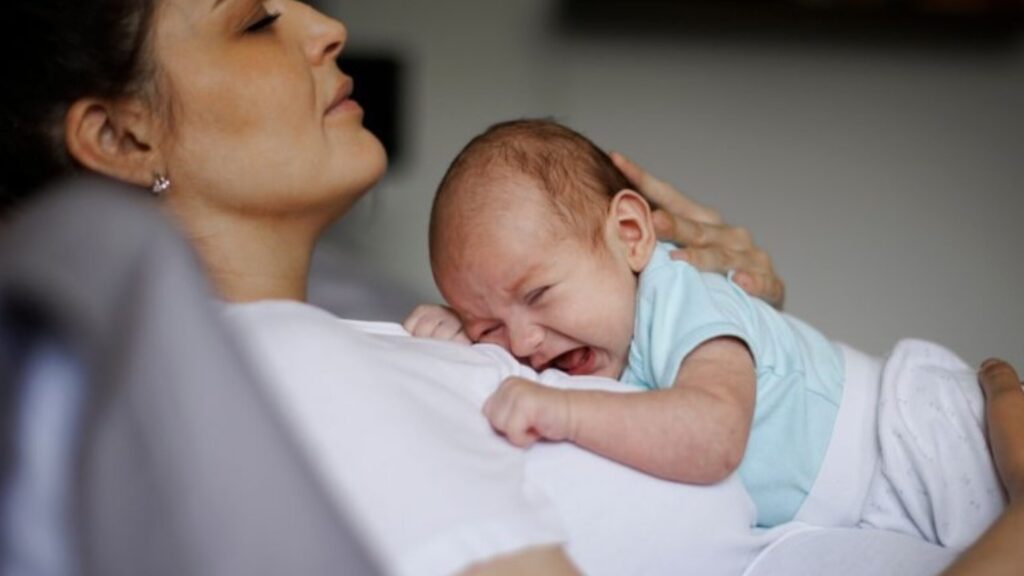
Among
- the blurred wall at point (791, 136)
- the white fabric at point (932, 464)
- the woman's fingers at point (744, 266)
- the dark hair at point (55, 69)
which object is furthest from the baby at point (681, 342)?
the blurred wall at point (791, 136)

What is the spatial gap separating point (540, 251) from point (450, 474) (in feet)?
1.30

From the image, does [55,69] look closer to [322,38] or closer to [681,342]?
[322,38]

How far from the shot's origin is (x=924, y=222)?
13.5 feet

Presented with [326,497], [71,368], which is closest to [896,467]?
[326,497]

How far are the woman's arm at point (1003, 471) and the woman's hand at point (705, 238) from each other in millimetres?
320

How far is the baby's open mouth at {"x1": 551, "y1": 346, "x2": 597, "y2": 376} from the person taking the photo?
1312 millimetres

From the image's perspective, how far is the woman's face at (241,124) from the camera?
4.32 ft

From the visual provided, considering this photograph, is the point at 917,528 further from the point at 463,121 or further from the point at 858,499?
the point at 463,121

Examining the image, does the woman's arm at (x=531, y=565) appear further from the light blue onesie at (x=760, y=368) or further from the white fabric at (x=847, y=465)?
the white fabric at (x=847, y=465)

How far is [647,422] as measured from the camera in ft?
3.59

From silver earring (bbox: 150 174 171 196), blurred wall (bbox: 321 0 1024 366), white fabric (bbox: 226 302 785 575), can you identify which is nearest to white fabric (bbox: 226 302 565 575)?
white fabric (bbox: 226 302 785 575)

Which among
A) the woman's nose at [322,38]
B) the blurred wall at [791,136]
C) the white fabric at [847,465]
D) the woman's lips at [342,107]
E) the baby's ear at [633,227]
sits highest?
the woman's nose at [322,38]

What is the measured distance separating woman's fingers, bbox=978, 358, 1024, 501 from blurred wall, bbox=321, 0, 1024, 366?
2612 mm

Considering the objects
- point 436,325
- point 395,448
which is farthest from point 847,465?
point 395,448
